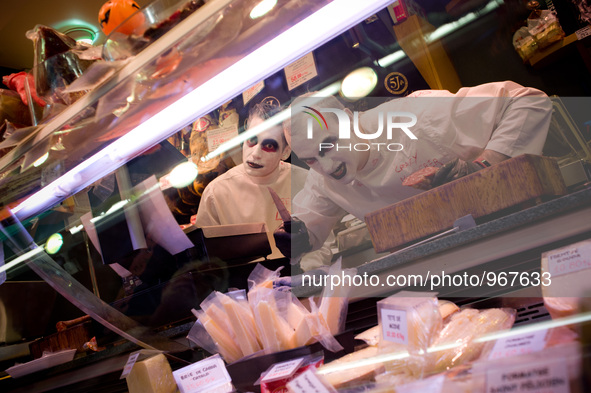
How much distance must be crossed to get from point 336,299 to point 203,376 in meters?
0.34

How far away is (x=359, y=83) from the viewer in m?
2.84

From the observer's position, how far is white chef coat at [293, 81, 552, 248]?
1.90 meters

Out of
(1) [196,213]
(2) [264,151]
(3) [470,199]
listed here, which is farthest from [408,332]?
(1) [196,213]

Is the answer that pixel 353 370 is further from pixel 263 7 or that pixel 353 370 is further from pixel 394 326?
pixel 263 7

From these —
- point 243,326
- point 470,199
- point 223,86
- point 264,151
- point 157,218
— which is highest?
point 264,151

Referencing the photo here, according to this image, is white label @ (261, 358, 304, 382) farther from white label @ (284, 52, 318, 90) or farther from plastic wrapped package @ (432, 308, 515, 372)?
white label @ (284, 52, 318, 90)

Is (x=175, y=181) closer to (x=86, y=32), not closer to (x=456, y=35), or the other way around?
(x=86, y=32)

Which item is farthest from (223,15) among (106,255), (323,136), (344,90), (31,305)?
(31,305)

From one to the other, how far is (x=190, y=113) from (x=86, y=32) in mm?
2942

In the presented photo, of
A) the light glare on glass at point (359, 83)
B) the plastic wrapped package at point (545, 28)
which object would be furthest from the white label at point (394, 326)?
the plastic wrapped package at point (545, 28)

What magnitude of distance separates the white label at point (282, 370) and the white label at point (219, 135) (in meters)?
1.80

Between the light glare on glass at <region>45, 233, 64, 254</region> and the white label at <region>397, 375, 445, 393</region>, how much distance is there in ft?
4.95

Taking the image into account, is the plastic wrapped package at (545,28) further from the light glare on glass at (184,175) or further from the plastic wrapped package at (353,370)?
the plastic wrapped package at (353,370)

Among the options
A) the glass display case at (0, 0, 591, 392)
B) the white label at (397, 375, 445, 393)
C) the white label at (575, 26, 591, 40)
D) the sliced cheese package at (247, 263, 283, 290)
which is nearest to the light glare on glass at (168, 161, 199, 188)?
the glass display case at (0, 0, 591, 392)
